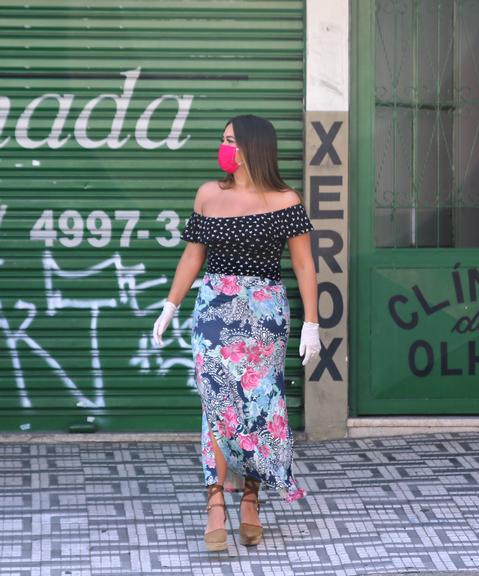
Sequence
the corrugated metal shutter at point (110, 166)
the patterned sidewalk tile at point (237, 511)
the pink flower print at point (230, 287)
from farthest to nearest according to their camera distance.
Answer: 1. the corrugated metal shutter at point (110, 166)
2. the pink flower print at point (230, 287)
3. the patterned sidewalk tile at point (237, 511)

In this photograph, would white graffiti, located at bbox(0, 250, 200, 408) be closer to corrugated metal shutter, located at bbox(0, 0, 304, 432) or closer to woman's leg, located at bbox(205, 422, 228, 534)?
corrugated metal shutter, located at bbox(0, 0, 304, 432)

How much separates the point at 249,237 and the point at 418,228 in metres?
2.35

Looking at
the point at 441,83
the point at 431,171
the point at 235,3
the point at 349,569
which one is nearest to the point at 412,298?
the point at 431,171

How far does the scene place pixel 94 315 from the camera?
7891mm

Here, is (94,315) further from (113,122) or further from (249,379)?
(249,379)

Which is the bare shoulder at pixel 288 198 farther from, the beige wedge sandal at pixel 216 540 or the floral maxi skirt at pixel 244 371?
the beige wedge sandal at pixel 216 540

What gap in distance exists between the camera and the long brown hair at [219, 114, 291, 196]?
601 cm

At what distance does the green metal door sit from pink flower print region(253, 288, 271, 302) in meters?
2.02

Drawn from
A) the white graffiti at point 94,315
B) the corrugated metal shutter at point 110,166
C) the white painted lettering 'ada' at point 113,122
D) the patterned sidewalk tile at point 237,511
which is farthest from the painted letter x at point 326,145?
the patterned sidewalk tile at point 237,511

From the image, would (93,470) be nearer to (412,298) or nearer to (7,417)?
(7,417)

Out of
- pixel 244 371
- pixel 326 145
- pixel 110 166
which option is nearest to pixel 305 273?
pixel 244 371

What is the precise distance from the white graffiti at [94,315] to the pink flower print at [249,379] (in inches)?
76.9

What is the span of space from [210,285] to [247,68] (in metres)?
2.21

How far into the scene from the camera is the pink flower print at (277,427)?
604 centimetres
